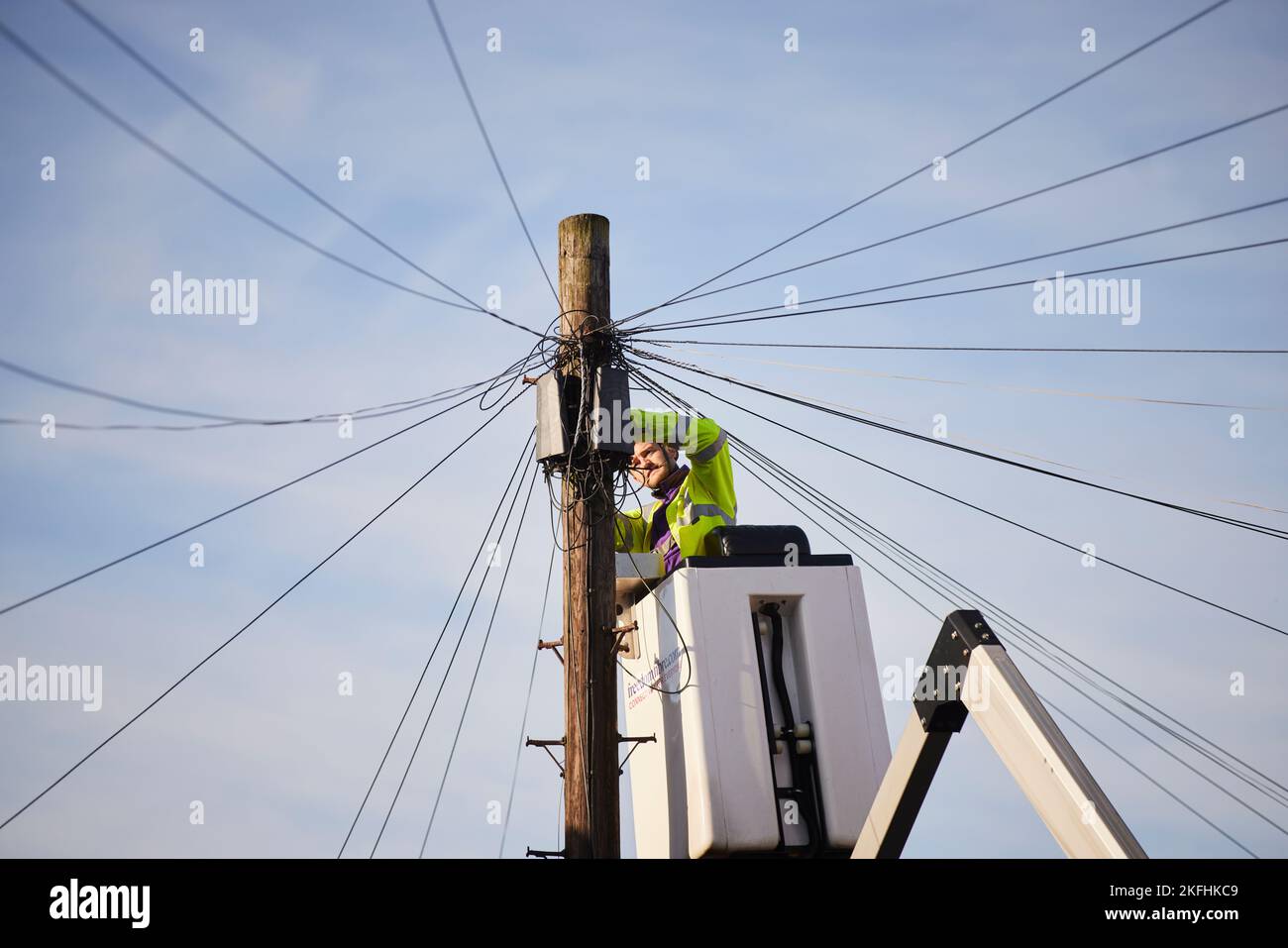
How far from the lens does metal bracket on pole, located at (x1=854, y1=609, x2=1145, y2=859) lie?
553 centimetres

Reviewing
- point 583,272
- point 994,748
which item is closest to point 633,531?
point 583,272

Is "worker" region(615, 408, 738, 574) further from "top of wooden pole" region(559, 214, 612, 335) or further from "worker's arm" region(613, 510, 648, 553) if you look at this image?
"top of wooden pole" region(559, 214, 612, 335)

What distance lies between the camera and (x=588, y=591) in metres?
8.83

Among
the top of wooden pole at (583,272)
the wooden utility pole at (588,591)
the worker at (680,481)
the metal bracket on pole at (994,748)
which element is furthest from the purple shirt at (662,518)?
the metal bracket on pole at (994,748)

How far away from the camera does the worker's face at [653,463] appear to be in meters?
10.0

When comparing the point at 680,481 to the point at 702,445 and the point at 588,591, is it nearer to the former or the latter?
the point at 702,445

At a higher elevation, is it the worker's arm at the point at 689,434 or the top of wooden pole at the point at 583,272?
the top of wooden pole at the point at 583,272

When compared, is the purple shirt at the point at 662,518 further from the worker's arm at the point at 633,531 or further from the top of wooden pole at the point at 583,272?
the top of wooden pole at the point at 583,272

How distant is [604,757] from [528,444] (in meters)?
2.45

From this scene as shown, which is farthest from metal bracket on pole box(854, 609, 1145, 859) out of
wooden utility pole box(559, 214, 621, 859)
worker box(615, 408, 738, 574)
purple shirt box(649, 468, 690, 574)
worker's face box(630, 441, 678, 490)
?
worker's face box(630, 441, 678, 490)

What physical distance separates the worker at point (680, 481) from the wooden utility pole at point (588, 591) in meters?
0.60

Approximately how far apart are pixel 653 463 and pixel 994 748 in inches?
181
